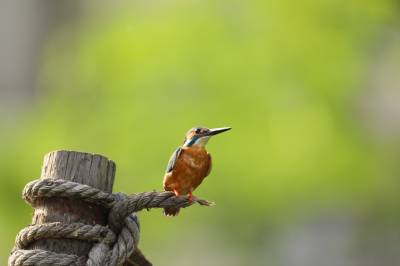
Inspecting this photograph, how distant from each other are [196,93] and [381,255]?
2.54 metres

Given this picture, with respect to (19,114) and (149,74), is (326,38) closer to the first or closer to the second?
(149,74)

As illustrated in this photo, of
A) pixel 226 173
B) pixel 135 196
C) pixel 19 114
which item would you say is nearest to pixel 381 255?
pixel 226 173

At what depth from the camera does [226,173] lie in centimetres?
809

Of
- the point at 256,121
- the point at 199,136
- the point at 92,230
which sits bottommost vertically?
the point at 256,121

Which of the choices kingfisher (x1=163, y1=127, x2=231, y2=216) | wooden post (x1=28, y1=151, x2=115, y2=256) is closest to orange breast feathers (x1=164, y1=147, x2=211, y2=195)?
kingfisher (x1=163, y1=127, x2=231, y2=216)

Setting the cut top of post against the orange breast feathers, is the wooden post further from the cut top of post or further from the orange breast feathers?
the orange breast feathers

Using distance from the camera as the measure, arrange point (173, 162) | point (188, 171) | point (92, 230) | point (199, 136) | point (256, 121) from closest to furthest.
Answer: point (92, 230) < point (188, 171) < point (173, 162) < point (199, 136) < point (256, 121)

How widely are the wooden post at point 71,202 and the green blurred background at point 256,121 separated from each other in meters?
5.21

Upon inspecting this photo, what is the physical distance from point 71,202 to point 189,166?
A: 0.76m

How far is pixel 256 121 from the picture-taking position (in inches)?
324

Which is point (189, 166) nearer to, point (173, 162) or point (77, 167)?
point (173, 162)

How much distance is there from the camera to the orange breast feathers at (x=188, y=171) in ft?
10.9

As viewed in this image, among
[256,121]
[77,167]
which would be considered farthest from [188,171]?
[256,121]

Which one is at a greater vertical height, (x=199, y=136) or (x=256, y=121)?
(x=199, y=136)
